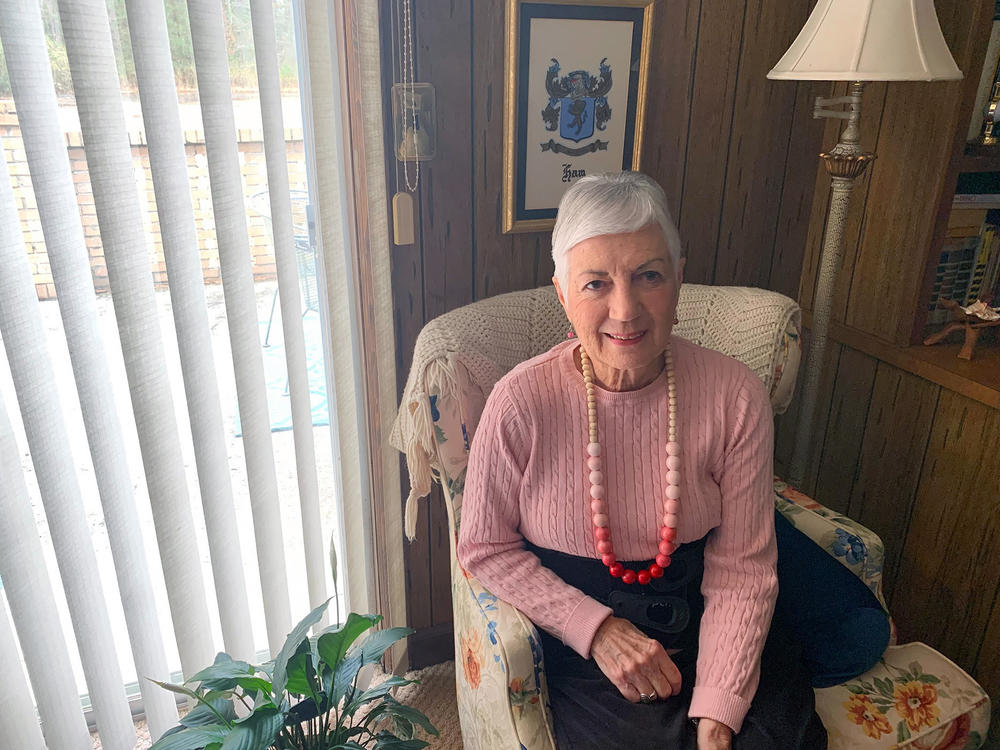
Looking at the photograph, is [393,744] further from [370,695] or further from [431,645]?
[431,645]

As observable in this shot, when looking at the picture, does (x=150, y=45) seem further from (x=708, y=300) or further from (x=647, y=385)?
(x=708, y=300)

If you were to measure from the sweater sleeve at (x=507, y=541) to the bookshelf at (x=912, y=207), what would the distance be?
1.05m

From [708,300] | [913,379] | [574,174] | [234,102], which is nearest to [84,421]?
A: [234,102]

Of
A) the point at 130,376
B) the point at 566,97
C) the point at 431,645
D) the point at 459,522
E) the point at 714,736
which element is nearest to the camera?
the point at 714,736

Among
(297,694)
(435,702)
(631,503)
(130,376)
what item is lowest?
(435,702)

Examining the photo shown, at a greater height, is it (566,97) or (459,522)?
(566,97)

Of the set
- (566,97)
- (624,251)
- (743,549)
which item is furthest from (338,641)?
(566,97)

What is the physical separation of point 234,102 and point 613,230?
750mm

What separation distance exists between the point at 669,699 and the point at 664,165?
1.24m

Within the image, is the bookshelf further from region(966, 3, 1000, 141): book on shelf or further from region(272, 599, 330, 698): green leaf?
region(272, 599, 330, 698): green leaf

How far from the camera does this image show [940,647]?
181 centimetres

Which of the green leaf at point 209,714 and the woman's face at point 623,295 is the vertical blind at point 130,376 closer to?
the green leaf at point 209,714

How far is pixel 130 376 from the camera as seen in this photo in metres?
1.35

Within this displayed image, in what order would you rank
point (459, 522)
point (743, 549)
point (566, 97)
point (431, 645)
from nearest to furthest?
point (743, 549), point (459, 522), point (566, 97), point (431, 645)
